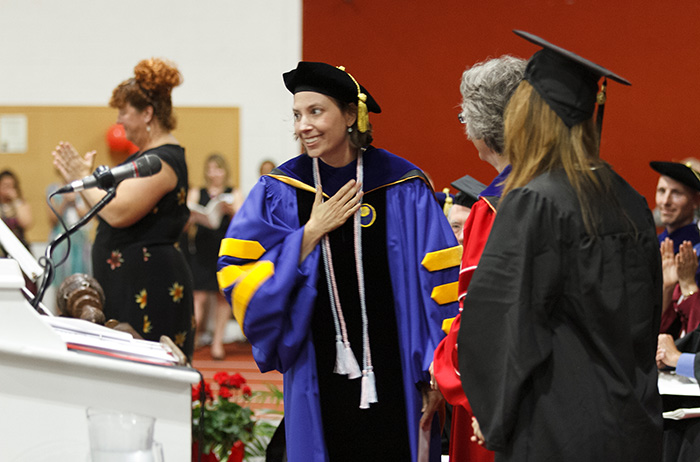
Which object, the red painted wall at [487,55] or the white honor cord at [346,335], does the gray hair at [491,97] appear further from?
the red painted wall at [487,55]

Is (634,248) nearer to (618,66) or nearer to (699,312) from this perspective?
(699,312)

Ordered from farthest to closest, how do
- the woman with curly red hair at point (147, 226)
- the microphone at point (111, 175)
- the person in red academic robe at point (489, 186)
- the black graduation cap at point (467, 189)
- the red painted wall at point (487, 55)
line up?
the red painted wall at point (487, 55) < the woman with curly red hair at point (147, 226) < the black graduation cap at point (467, 189) < the microphone at point (111, 175) < the person in red academic robe at point (489, 186)

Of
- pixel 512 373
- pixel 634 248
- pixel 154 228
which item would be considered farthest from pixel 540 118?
pixel 154 228

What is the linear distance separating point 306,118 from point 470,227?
2.32 ft

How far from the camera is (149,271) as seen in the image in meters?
3.46

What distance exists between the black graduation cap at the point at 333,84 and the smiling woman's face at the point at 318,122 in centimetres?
2

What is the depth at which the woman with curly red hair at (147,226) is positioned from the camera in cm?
344

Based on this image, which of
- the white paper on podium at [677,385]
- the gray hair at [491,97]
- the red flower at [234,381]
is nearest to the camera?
the gray hair at [491,97]

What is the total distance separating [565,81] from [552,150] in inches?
5.9

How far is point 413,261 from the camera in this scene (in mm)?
2525

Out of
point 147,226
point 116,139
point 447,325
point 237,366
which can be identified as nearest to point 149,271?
point 147,226

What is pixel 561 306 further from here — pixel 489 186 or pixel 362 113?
pixel 362 113

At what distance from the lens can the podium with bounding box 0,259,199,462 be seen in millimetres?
1585

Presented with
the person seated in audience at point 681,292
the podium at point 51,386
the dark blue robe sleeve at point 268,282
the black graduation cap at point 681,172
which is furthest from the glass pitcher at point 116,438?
the black graduation cap at point 681,172
